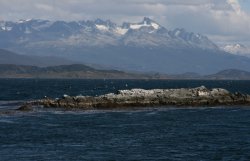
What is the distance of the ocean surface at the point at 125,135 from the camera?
60.4 m

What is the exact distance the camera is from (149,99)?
123 m

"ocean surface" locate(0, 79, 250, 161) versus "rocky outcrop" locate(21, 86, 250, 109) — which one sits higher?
"rocky outcrop" locate(21, 86, 250, 109)

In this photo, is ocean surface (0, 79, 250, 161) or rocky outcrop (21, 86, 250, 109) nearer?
ocean surface (0, 79, 250, 161)

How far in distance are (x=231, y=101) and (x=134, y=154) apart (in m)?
71.3

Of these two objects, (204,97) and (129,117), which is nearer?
(129,117)

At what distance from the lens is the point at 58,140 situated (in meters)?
70.0

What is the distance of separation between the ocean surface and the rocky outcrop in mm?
8954

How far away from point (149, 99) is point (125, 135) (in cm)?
4822

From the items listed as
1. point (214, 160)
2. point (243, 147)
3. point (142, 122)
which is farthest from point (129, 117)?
point (214, 160)

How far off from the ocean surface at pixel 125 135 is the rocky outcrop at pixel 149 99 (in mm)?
8954

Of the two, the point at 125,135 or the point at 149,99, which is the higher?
the point at 149,99

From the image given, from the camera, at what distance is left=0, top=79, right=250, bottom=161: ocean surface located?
2378 inches

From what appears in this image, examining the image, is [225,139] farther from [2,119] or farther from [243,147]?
[2,119]

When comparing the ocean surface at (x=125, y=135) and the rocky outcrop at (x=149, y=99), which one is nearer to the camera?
the ocean surface at (x=125, y=135)
